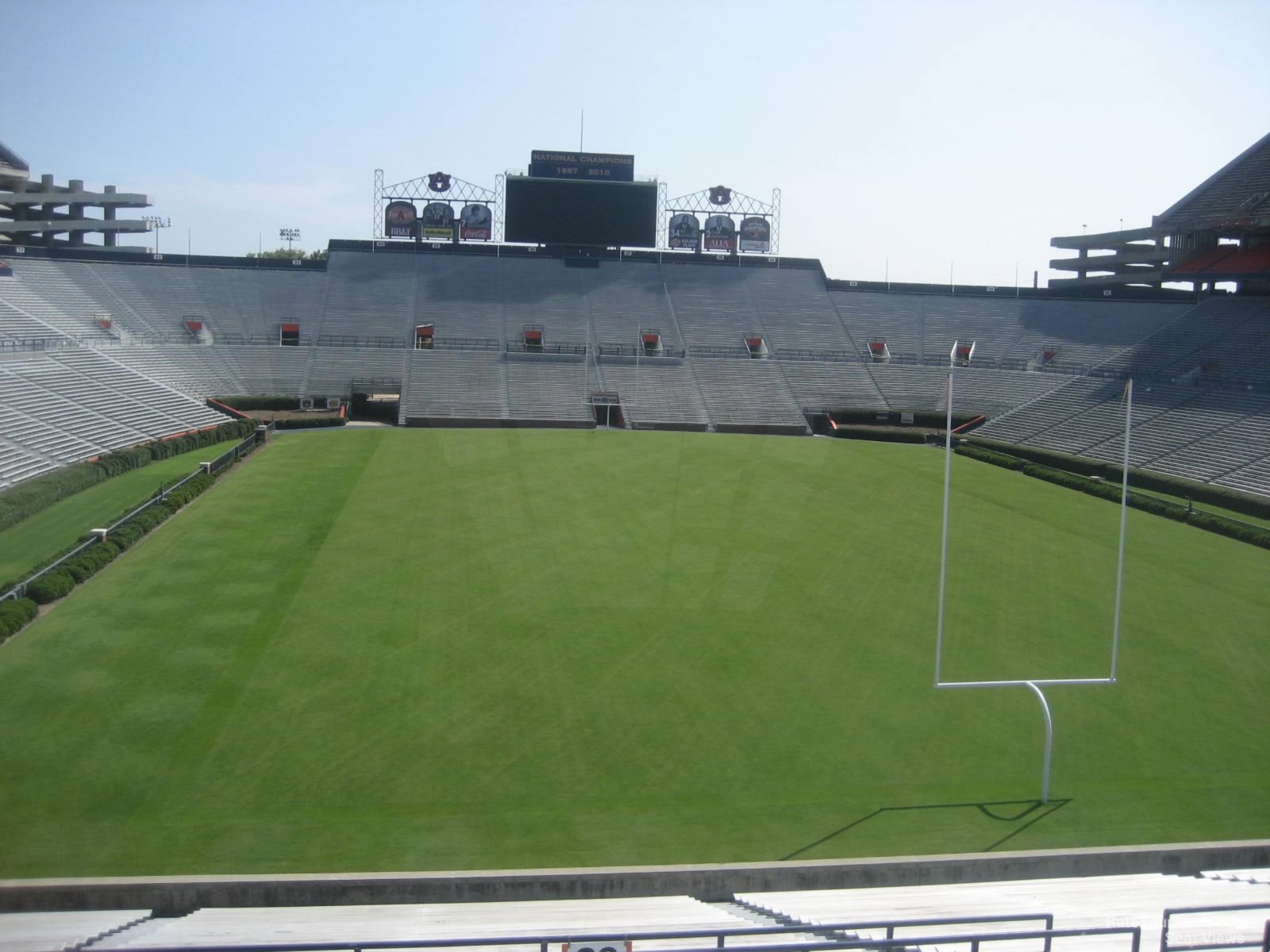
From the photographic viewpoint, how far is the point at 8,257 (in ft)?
178

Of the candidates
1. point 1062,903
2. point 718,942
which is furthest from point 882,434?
point 718,942

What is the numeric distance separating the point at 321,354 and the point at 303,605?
126 ft

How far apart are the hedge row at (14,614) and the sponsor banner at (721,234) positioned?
55.2 meters

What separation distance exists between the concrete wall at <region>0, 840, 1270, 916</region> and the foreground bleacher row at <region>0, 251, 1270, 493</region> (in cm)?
3111

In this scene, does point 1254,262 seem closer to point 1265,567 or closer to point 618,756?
point 1265,567

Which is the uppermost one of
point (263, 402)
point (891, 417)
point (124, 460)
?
point (891, 417)

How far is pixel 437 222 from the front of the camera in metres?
65.8

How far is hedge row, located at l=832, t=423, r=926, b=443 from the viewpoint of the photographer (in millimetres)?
49844

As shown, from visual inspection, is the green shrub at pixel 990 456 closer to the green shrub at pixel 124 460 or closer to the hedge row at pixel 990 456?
the hedge row at pixel 990 456

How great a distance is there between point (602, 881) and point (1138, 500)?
28.6 m

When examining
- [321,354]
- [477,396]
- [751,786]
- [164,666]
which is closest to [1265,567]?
[751,786]

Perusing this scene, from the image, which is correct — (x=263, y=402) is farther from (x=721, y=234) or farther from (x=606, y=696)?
(x=606, y=696)

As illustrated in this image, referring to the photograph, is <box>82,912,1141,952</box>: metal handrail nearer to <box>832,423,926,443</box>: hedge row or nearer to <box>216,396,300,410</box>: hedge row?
<box>832,423,926,443</box>: hedge row

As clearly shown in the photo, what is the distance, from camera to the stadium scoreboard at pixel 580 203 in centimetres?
6269
